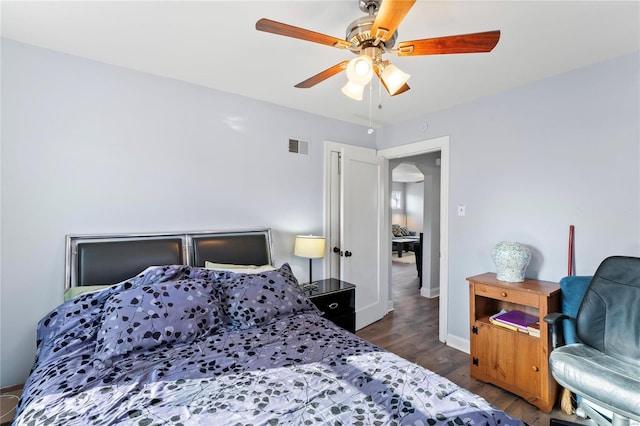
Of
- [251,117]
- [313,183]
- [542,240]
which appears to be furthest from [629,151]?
[251,117]

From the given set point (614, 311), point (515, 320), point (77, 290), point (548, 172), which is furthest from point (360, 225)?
point (77, 290)

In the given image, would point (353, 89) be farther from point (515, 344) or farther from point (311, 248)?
point (515, 344)

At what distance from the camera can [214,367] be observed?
140 cm

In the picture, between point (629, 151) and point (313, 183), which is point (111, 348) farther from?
point (629, 151)

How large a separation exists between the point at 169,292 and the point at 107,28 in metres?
1.70

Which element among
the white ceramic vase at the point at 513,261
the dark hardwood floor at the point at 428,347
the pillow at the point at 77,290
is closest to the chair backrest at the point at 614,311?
the white ceramic vase at the point at 513,261

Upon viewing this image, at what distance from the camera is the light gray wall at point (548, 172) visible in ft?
7.02

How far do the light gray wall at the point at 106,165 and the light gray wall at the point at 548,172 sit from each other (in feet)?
6.38

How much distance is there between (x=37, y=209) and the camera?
204 centimetres

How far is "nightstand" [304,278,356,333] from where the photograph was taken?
276 cm

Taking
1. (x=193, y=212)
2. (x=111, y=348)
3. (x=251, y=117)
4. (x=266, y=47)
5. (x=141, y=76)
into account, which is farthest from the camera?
(x=251, y=117)

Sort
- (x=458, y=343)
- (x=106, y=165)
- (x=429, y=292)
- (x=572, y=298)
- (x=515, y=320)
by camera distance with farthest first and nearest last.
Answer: (x=429, y=292)
(x=458, y=343)
(x=515, y=320)
(x=106, y=165)
(x=572, y=298)

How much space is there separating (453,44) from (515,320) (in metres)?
2.19

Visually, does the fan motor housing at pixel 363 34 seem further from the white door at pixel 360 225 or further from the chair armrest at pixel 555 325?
the chair armrest at pixel 555 325
